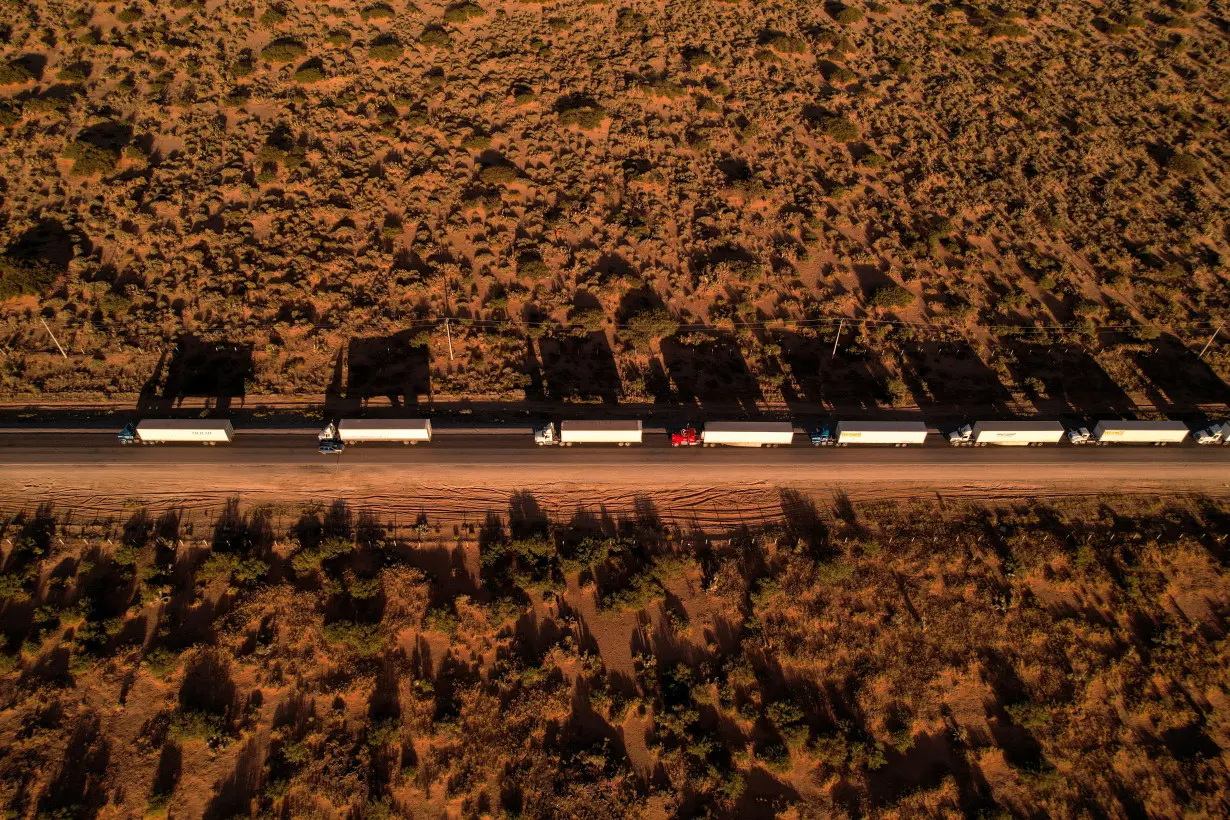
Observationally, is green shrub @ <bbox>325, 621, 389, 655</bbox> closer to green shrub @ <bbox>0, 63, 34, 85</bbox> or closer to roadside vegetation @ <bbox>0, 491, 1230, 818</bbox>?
roadside vegetation @ <bbox>0, 491, 1230, 818</bbox>

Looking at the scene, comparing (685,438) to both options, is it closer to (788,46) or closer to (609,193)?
(609,193)

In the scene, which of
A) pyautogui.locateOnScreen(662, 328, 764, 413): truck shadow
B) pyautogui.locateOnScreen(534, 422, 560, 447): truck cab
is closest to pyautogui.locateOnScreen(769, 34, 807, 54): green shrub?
pyautogui.locateOnScreen(662, 328, 764, 413): truck shadow

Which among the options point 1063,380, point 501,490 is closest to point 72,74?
point 501,490

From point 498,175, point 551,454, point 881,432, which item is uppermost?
point 498,175

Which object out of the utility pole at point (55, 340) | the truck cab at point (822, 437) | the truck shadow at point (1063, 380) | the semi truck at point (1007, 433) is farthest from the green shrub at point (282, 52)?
the truck shadow at point (1063, 380)

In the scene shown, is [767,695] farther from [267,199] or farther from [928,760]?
[267,199]

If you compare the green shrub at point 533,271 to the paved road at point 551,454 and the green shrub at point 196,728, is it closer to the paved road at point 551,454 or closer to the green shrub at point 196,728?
the paved road at point 551,454
